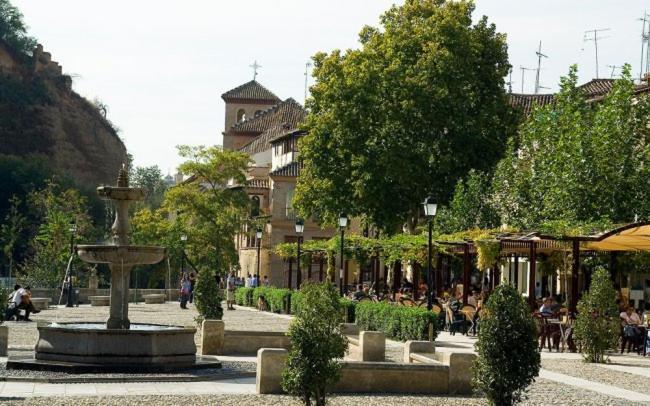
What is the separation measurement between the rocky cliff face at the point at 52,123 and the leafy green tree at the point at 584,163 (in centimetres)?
8684

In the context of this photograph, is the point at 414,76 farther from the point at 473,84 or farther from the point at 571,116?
the point at 571,116

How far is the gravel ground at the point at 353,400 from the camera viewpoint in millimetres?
17844

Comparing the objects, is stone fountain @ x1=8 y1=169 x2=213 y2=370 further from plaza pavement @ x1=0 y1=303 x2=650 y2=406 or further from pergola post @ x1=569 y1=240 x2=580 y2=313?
pergola post @ x1=569 y1=240 x2=580 y2=313

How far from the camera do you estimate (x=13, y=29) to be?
15325cm

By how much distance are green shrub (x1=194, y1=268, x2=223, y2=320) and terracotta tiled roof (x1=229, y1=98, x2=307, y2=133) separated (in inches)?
3819

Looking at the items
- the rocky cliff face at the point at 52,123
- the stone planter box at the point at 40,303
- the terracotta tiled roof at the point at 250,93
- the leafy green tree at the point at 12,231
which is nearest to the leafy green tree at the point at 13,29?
the rocky cliff face at the point at 52,123

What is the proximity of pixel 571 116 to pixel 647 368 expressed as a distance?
21.9 metres

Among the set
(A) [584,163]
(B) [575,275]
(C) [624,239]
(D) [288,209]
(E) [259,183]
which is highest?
(E) [259,183]

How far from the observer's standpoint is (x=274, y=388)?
776 inches

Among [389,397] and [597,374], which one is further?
[597,374]

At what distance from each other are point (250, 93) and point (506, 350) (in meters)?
133

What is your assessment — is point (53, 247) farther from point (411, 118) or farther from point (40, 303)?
point (411, 118)

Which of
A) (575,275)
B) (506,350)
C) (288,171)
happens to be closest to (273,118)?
(288,171)

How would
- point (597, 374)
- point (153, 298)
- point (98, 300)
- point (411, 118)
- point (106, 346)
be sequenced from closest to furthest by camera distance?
point (106, 346) < point (597, 374) < point (411, 118) < point (98, 300) < point (153, 298)
